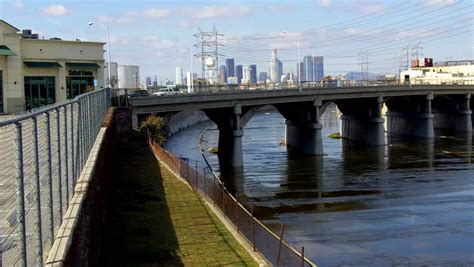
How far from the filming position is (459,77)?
142 meters

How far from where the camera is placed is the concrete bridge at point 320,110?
62938 mm

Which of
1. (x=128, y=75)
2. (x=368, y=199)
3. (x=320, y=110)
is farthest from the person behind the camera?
(x=128, y=75)

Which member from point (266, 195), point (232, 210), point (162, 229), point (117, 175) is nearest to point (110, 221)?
point (162, 229)

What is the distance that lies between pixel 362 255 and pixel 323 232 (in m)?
5.48

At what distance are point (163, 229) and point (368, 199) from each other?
74.9 feet

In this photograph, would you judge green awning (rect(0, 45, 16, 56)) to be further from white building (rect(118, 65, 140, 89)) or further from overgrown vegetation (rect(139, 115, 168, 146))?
white building (rect(118, 65, 140, 89))

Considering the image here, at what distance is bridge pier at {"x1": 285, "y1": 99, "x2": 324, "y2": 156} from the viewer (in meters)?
73.9

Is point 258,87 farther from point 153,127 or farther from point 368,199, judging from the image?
point 368,199

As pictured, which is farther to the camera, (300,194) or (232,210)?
(300,194)

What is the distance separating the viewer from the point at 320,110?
83438 mm

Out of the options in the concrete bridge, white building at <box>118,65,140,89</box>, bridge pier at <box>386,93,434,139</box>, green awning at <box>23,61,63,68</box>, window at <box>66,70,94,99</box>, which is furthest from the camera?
white building at <box>118,65,140,89</box>

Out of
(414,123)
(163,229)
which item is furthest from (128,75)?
(163,229)

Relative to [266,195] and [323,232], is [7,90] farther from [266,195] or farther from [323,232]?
[323,232]

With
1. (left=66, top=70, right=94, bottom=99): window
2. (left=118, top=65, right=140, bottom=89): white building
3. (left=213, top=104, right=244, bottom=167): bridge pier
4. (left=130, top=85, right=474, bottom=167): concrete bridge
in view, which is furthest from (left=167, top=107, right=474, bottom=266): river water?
(left=118, top=65, right=140, bottom=89): white building
